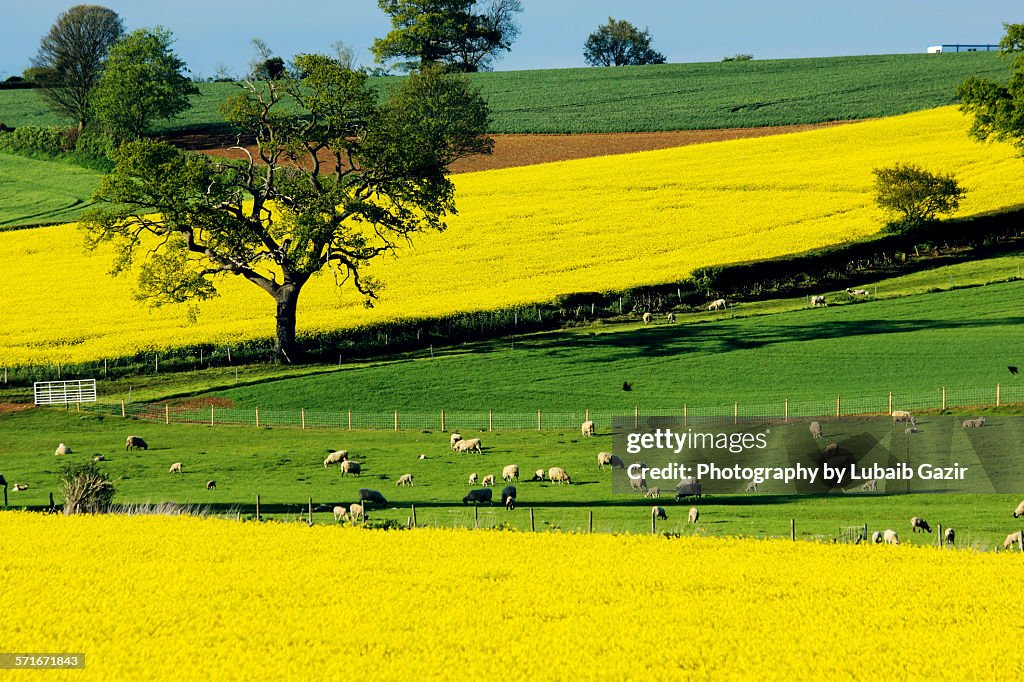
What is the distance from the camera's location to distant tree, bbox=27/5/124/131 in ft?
461

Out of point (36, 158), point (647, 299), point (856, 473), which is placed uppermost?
point (36, 158)

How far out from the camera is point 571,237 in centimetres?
8900

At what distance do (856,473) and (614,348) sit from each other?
2255 centimetres

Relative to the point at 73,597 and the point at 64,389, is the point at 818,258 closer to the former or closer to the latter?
the point at 64,389

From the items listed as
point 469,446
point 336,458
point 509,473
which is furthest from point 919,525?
point 336,458

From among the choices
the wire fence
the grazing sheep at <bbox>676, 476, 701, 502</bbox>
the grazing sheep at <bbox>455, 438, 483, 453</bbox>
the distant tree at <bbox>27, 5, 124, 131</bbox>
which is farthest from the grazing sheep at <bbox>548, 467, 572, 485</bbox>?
the distant tree at <bbox>27, 5, 124, 131</bbox>

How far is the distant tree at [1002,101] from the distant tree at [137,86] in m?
79.4

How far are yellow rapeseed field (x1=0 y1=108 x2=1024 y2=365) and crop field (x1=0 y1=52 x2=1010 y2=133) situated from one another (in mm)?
Answer: 16459

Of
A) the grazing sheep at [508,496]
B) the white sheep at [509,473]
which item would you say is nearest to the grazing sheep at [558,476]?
the white sheep at [509,473]

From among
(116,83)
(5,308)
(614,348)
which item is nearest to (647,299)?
(614,348)

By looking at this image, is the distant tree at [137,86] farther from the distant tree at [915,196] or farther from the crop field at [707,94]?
the distant tree at [915,196]

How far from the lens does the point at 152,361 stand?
218 ft

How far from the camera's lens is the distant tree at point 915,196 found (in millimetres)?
79250

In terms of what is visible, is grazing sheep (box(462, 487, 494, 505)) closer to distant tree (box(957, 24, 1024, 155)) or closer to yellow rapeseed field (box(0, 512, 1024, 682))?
yellow rapeseed field (box(0, 512, 1024, 682))
